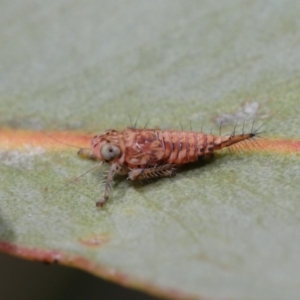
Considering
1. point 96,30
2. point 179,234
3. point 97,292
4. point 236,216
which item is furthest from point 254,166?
point 96,30

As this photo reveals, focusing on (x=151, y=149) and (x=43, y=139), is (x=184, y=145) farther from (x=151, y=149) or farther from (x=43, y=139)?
(x=43, y=139)

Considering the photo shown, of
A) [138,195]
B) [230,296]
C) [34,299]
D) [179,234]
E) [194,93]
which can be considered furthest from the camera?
[34,299]

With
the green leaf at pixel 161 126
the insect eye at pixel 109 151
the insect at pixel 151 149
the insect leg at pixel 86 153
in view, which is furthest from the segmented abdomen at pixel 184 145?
the insect leg at pixel 86 153

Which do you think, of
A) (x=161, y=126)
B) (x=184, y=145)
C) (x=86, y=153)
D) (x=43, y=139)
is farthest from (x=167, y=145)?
(x=43, y=139)

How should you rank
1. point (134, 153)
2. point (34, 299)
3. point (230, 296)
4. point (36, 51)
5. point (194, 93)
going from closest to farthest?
1. point (230, 296)
2. point (134, 153)
3. point (194, 93)
4. point (34, 299)
5. point (36, 51)

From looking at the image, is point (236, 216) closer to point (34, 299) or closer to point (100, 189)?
point (100, 189)

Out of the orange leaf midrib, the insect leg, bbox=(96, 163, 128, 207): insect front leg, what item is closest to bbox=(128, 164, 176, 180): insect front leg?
bbox=(96, 163, 128, 207): insect front leg

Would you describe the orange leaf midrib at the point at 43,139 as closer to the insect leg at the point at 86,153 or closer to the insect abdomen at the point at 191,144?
the insect leg at the point at 86,153
